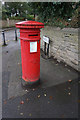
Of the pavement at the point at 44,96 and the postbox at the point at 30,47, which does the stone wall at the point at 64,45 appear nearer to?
the pavement at the point at 44,96

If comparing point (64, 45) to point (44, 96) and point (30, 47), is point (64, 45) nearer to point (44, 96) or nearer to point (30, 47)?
point (30, 47)

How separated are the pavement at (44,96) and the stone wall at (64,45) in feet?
1.57

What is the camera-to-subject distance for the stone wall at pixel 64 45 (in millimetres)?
3471

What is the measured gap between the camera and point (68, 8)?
4.07m

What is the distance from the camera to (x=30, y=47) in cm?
236

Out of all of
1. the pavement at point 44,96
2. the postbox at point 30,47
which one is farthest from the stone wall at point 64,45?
the postbox at point 30,47

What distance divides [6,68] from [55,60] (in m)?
2.26

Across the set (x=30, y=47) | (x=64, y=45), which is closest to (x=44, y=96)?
(x=30, y=47)

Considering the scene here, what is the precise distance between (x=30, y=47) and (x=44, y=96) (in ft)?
4.23

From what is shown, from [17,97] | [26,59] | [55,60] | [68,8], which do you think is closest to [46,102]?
[17,97]

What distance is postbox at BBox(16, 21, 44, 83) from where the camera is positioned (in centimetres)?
220

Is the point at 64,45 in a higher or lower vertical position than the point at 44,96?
higher

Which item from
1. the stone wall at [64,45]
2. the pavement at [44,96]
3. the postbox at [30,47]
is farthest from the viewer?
the stone wall at [64,45]

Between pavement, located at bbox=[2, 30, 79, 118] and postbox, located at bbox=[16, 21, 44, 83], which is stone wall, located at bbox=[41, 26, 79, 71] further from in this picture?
postbox, located at bbox=[16, 21, 44, 83]
